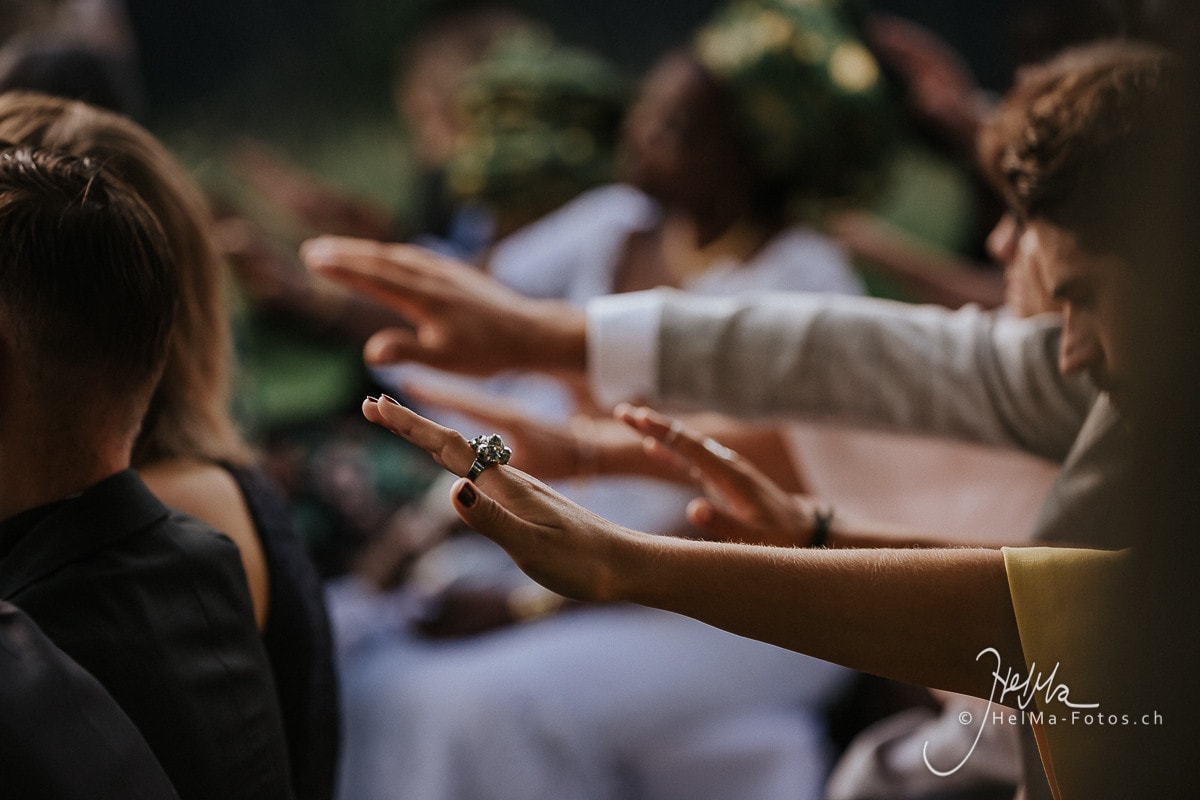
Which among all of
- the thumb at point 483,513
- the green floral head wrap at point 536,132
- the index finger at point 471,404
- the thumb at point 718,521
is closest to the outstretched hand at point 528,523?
the thumb at point 483,513

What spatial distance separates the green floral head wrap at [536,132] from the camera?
2.06 meters

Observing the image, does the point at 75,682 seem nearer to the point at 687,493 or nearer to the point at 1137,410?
the point at 1137,410

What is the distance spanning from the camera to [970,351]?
1045 millimetres

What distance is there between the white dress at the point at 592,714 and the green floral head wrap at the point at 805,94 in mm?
552

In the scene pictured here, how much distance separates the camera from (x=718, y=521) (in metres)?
0.83

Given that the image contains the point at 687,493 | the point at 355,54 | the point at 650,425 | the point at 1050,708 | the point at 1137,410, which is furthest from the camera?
the point at 355,54

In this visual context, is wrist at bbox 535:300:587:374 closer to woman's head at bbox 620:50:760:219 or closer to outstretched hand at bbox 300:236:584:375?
outstretched hand at bbox 300:236:584:375

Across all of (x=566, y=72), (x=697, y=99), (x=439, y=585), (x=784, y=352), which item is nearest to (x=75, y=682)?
(x=784, y=352)

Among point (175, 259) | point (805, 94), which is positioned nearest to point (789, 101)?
point (805, 94)

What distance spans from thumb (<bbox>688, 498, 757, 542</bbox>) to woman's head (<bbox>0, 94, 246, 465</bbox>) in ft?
1.19

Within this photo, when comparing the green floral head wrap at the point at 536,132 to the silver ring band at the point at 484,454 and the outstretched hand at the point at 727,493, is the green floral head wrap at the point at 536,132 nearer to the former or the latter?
the outstretched hand at the point at 727,493

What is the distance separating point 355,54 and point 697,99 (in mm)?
1223

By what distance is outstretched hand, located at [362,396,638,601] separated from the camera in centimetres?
57

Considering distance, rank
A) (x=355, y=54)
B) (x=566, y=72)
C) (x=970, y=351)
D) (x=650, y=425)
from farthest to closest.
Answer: (x=355, y=54)
(x=566, y=72)
(x=970, y=351)
(x=650, y=425)
